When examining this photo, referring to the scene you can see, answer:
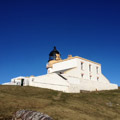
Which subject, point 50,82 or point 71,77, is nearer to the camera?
point 50,82

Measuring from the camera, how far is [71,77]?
3719 centimetres

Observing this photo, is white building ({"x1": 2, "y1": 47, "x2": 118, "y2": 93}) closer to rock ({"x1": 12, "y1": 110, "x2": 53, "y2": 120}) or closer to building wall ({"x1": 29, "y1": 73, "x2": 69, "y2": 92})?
building wall ({"x1": 29, "y1": 73, "x2": 69, "y2": 92})

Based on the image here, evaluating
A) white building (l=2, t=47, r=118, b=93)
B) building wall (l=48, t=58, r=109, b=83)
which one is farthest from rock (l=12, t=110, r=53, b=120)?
building wall (l=48, t=58, r=109, b=83)

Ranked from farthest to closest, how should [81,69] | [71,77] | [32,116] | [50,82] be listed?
[81,69]
[71,77]
[50,82]
[32,116]

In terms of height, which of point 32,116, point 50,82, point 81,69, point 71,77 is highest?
point 81,69

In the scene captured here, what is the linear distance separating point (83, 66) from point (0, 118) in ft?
107

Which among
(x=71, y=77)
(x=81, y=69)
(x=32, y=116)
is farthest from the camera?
(x=81, y=69)

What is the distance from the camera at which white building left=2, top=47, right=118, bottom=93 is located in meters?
33.7

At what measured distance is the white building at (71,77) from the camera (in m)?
33.7

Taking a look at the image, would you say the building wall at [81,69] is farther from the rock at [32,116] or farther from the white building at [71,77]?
the rock at [32,116]

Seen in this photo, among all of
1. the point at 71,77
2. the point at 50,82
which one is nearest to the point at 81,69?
the point at 71,77

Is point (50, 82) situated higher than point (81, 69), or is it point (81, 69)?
point (81, 69)

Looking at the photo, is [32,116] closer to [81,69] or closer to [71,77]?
[71,77]

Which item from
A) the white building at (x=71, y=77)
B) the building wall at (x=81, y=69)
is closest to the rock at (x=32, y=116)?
the white building at (x=71, y=77)
